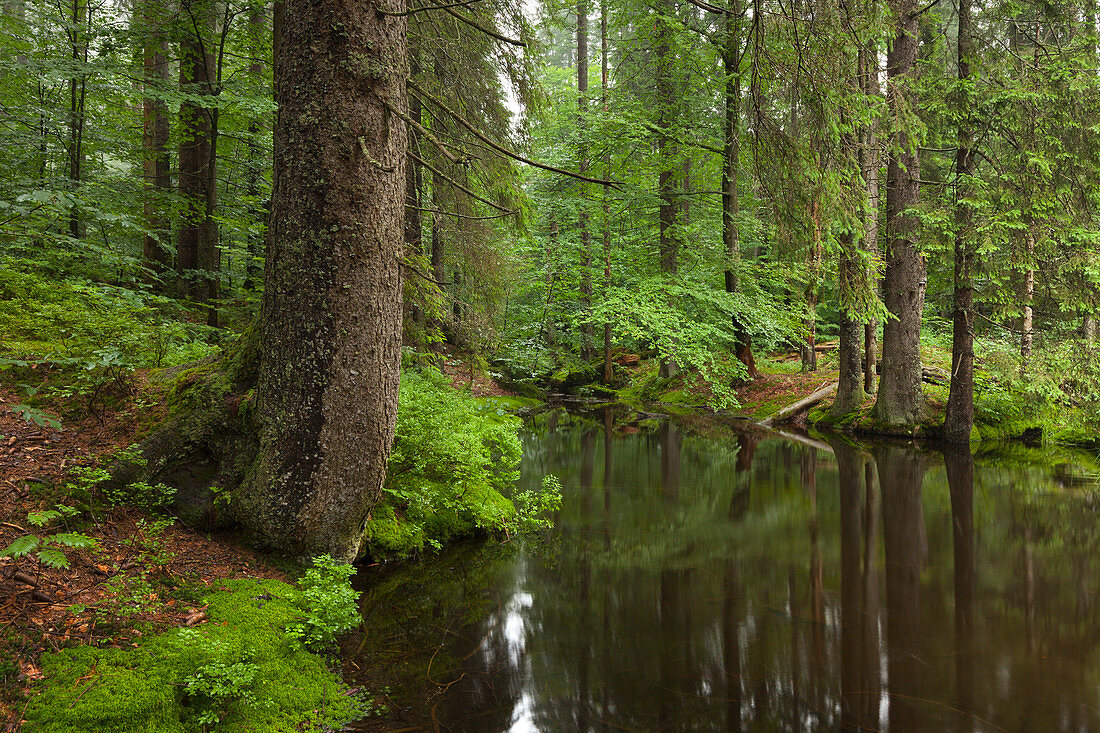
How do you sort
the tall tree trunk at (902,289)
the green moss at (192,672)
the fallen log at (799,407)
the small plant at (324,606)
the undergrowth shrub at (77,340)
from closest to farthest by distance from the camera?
1. the green moss at (192,672)
2. the small plant at (324,606)
3. the undergrowth shrub at (77,340)
4. the tall tree trunk at (902,289)
5. the fallen log at (799,407)

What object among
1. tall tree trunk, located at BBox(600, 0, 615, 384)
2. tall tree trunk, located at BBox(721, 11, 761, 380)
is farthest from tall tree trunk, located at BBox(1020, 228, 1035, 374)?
tall tree trunk, located at BBox(600, 0, 615, 384)

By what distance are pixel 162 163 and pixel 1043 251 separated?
17394mm

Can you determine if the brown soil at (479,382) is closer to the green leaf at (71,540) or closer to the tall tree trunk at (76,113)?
the tall tree trunk at (76,113)

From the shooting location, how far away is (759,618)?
4.24 metres

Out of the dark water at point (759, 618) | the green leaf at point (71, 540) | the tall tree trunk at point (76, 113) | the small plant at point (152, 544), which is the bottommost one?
the dark water at point (759, 618)

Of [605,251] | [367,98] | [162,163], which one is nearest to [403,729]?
[367,98]

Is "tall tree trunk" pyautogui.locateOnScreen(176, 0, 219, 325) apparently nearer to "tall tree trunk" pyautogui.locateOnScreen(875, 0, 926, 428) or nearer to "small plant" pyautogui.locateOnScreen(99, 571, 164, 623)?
"small plant" pyautogui.locateOnScreen(99, 571, 164, 623)

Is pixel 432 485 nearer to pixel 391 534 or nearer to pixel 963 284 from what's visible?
pixel 391 534

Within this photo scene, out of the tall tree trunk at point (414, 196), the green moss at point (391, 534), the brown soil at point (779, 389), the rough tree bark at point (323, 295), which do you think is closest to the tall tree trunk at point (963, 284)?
the brown soil at point (779, 389)

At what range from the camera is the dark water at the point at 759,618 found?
10.3 ft

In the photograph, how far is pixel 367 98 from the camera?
377cm

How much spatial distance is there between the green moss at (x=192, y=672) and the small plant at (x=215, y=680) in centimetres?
2

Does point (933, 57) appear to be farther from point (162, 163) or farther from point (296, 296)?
point (162, 163)

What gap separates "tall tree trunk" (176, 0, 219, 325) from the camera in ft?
29.4
